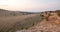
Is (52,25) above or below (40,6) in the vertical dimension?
below

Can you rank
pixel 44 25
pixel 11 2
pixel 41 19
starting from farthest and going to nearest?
pixel 11 2 → pixel 41 19 → pixel 44 25

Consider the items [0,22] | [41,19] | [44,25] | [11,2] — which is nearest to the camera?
[0,22]

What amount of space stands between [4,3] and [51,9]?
0.71 m

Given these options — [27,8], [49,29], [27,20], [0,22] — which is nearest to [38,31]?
[49,29]

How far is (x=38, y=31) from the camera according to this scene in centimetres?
95

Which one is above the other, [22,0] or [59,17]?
[22,0]

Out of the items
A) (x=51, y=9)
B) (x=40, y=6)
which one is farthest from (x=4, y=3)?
(x=51, y=9)

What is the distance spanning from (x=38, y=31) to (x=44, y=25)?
6.3 inches

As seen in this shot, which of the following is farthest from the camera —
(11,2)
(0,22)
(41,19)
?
(11,2)

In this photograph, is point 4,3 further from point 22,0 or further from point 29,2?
point 29,2

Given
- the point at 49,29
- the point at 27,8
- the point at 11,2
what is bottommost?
the point at 49,29

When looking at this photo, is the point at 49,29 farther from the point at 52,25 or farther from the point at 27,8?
the point at 27,8

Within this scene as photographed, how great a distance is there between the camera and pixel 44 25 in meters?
1.08

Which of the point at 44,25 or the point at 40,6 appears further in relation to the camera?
the point at 40,6
